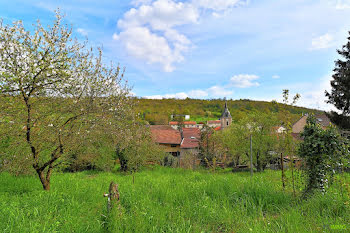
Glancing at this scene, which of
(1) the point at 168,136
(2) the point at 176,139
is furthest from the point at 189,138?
(1) the point at 168,136

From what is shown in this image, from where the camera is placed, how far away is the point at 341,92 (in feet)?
60.1

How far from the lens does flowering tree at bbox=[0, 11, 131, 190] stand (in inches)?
212

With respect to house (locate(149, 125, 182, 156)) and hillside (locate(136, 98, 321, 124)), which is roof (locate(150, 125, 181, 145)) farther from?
hillside (locate(136, 98, 321, 124))

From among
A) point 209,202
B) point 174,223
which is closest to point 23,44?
point 174,223

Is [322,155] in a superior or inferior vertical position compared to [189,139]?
superior

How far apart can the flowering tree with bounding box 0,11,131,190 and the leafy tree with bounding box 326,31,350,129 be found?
20272mm

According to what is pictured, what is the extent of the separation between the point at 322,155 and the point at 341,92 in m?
17.7

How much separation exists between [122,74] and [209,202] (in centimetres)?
526

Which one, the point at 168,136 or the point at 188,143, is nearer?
the point at 188,143

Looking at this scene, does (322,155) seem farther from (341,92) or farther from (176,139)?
(176,139)

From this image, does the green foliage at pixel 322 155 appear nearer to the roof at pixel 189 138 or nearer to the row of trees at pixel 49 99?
the row of trees at pixel 49 99

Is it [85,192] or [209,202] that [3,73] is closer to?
[85,192]

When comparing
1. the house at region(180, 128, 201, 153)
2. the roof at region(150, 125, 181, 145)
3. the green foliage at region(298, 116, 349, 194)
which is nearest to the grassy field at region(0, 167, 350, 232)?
the green foliage at region(298, 116, 349, 194)

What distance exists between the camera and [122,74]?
7.41 meters
